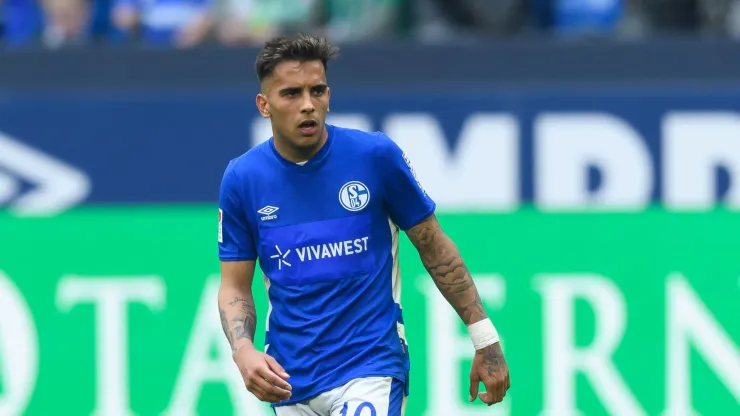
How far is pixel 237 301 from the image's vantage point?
461cm

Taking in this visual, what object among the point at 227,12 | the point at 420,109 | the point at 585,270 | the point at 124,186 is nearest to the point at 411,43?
the point at 420,109

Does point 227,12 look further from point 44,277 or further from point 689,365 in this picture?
point 689,365

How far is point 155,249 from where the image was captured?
723 cm

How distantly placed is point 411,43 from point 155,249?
2.81m

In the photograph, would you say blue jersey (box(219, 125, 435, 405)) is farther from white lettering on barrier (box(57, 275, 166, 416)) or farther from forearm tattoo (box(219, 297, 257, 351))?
white lettering on barrier (box(57, 275, 166, 416))

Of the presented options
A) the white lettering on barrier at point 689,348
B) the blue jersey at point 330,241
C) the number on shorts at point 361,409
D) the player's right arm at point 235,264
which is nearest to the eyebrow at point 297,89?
the blue jersey at point 330,241

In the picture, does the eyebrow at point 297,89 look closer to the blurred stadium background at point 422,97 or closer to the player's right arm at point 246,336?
the player's right arm at point 246,336

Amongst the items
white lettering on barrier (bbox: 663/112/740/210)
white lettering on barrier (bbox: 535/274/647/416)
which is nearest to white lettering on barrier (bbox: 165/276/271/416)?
white lettering on barrier (bbox: 535/274/647/416)

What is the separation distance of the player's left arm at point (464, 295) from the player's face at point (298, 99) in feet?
1.60

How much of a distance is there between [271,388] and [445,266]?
754 millimetres

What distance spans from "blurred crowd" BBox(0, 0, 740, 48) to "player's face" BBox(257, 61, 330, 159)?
502cm

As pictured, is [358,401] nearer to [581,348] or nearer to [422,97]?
[581,348]

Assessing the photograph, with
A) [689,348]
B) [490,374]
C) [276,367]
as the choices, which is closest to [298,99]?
[276,367]

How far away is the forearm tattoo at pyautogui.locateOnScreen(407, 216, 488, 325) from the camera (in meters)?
4.58
